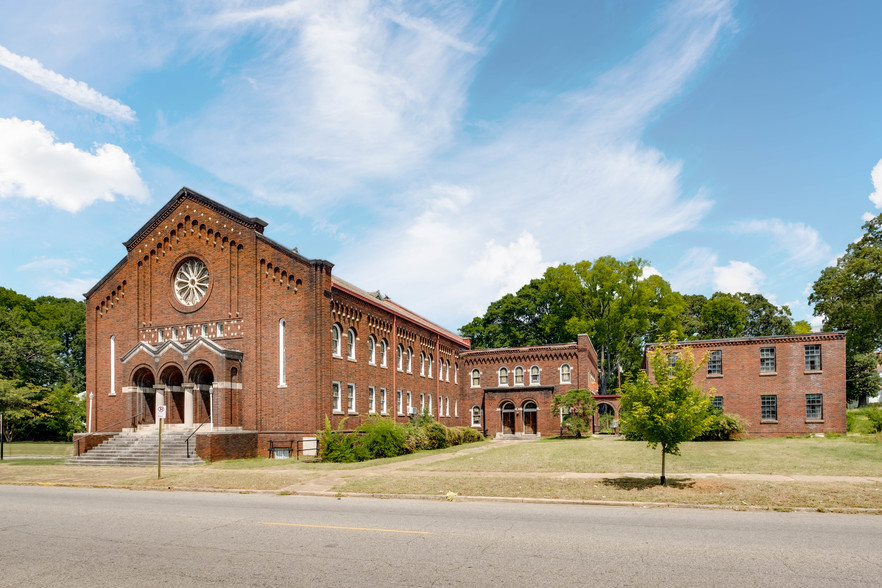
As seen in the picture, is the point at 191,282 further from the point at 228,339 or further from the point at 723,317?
the point at 723,317

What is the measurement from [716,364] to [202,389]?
29.8 meters

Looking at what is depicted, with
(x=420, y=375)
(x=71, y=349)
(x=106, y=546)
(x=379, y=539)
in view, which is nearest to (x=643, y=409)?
(x=379, y=539)

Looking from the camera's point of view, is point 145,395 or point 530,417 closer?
point 145,395

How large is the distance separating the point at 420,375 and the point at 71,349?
5397 cm

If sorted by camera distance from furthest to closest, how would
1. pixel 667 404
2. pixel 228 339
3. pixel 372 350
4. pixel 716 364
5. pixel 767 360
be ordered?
pixel 716 364 < pixel 767 360 < pixel 372 350 < pixel 228 339 < pixel 667 404

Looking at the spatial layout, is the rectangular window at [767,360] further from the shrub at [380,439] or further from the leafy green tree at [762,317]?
the leafy green tree at [762,317]

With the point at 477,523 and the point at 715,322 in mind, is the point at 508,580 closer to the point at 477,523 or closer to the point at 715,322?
the point at 477,523

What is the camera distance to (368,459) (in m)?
26.2

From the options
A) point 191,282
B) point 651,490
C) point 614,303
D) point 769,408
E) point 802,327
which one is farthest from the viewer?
point 802,327

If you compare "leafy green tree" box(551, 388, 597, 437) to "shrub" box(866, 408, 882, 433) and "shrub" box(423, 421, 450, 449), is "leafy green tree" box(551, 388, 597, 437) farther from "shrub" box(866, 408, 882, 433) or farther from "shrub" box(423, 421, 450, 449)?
"shrub" box(866, 408, 882, 433)

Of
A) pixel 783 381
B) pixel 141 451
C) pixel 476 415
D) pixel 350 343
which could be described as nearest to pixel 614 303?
pixel 476 415

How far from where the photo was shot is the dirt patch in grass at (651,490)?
13523 millimetres

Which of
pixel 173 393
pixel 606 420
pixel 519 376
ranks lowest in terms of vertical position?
pixel 606 420

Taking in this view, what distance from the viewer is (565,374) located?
49.2 metres
